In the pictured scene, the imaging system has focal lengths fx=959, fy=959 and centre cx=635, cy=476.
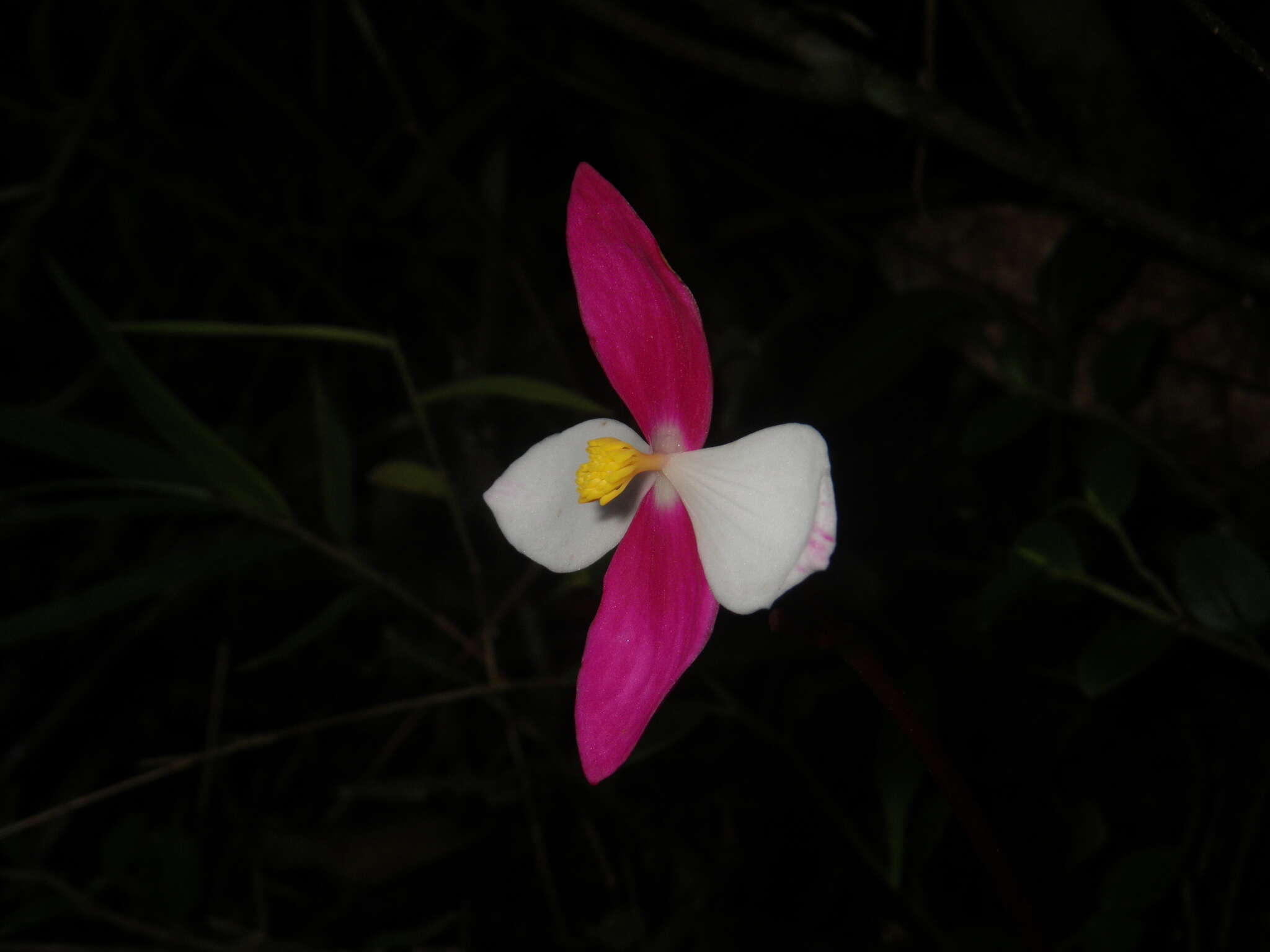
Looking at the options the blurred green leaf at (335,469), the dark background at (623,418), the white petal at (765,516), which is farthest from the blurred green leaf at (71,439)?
the white petal at (765,516)

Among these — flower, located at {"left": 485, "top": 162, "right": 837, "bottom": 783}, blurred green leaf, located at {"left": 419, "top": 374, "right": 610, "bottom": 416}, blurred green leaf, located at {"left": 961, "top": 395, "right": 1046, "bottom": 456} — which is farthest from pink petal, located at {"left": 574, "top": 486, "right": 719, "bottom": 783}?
blurred green leaf, located at {"left": 961, "top": 395, "right": 1046, "bottom": 456}

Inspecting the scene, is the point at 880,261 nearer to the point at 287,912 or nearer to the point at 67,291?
the point at 67,291

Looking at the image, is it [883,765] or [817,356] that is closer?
[883,765]

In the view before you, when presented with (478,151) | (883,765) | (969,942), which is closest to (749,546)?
(883,765)

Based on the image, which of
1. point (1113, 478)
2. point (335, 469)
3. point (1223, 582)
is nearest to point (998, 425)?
point (1113, 478)

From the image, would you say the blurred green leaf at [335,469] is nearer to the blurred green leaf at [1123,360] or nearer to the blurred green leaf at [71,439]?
the blurred green leaf at [71,439]

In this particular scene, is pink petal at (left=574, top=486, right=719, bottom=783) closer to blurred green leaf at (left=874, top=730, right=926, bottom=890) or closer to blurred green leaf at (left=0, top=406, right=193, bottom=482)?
blurred green leaf at (left=874, top=730, right=926, bottom=890)
